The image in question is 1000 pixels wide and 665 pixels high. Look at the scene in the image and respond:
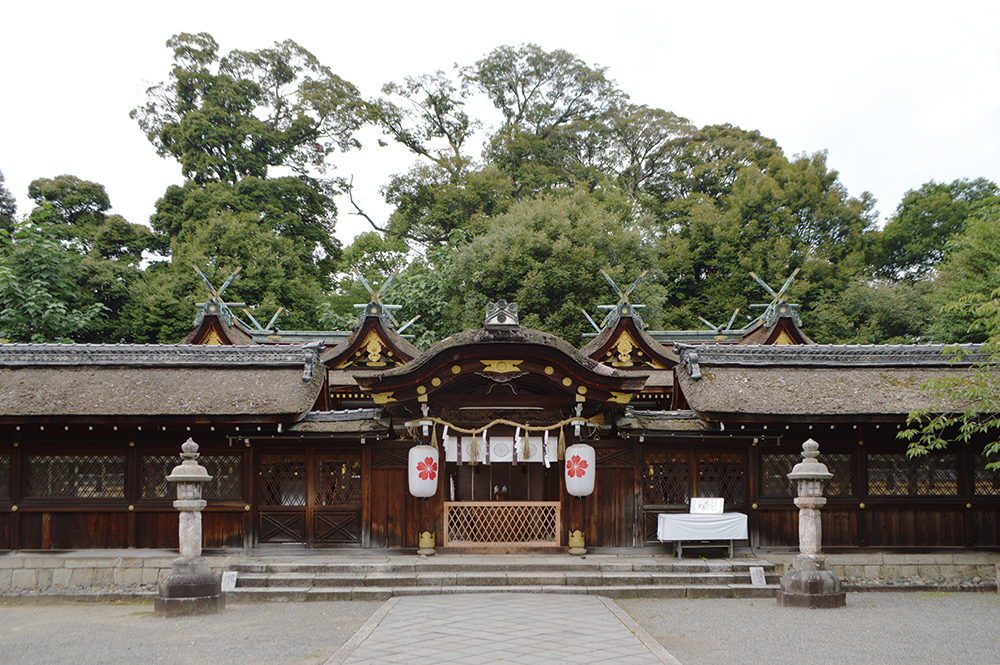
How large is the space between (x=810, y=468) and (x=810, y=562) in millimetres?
1452

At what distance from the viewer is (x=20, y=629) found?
10.1m

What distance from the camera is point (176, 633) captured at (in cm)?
962

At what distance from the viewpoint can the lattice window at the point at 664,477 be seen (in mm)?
13844

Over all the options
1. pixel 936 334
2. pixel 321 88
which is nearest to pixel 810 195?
pixel 936 334

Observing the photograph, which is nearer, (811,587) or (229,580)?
(811,587)

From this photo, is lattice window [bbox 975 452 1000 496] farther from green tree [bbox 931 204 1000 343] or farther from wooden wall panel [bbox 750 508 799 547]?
green tree [bbox 931 204 1000 343]

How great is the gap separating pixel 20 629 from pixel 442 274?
969 inches

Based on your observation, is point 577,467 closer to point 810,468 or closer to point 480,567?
point 480,567

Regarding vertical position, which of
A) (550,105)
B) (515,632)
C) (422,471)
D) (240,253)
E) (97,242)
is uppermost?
(550,105)

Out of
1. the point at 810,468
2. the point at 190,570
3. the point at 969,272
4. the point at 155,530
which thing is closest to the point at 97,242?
the point at 155,530

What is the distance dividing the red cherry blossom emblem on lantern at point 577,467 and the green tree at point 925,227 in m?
30.5

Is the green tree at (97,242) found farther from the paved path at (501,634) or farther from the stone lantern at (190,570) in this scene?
the paved path at (501,634)

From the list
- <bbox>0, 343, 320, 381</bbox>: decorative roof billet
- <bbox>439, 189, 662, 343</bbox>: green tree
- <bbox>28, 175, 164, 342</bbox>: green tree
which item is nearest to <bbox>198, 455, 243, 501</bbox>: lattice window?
<bbox>0, 343, 320, 381</bbox>: decorative roof billet

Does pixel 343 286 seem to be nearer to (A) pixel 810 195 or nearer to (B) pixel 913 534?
(A) pixel 810 195
